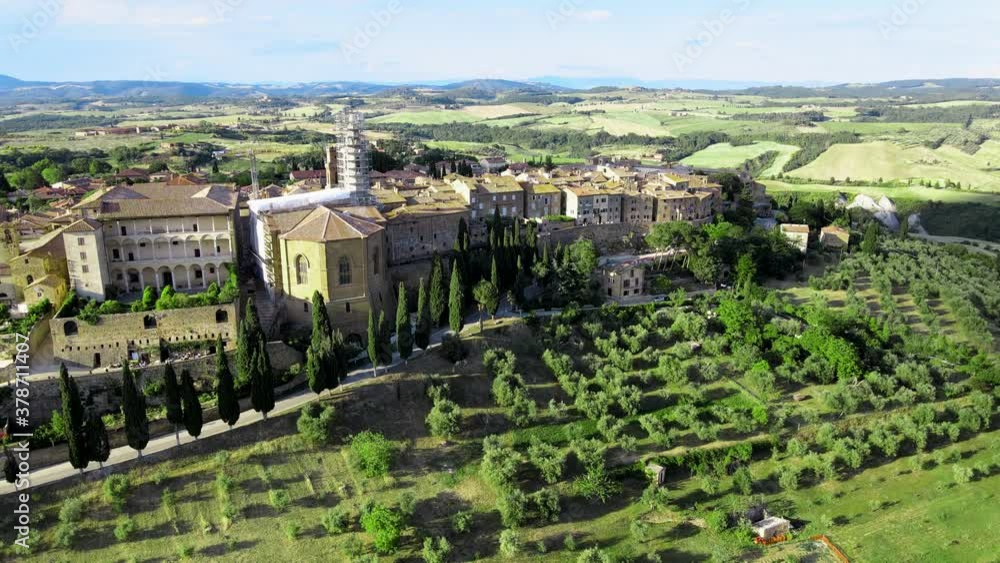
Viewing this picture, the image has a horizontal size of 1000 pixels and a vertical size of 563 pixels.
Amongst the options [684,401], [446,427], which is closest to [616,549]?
[446,427]

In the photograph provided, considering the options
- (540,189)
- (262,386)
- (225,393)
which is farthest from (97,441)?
(540,189)

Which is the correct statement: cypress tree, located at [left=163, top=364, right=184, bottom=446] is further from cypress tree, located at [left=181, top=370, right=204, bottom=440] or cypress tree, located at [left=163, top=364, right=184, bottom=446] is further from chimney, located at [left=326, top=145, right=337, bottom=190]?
chimney, located at [left=326, top=145, right=337, bottom=190]

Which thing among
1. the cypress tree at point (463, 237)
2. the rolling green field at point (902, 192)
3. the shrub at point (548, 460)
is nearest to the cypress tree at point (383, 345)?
the shrub at point (548, 460)

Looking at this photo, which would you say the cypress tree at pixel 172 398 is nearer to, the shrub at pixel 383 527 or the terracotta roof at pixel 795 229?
the shrub at pixel 383 527

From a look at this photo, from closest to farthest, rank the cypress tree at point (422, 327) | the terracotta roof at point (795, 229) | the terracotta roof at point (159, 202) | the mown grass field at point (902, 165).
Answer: the terracotta roof at point (159, 202), the cypress tree at point (422, 327), the terracotta roof at point (795, 229), the mown grass field at point (902, 165)

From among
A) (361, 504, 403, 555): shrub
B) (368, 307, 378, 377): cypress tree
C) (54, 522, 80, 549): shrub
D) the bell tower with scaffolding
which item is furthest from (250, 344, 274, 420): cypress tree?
the bell tower with scaffolding

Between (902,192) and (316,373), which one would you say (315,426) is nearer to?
(316,373)

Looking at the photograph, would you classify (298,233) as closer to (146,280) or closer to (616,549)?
(146,280)
